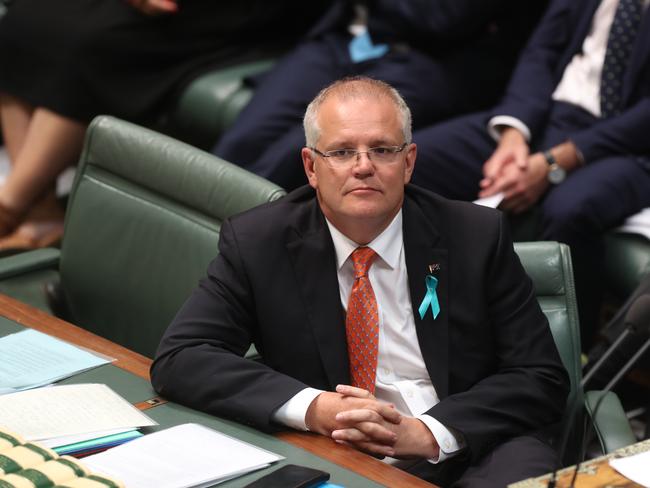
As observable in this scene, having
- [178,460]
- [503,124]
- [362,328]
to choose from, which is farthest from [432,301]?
[503,124]

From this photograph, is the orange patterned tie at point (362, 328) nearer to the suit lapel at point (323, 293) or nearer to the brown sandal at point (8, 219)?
the suit lapel at point (323, 293)

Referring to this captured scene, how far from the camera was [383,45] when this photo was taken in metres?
3.87

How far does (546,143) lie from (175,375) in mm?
1787

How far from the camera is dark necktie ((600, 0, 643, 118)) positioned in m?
3.36

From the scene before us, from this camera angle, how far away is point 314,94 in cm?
379

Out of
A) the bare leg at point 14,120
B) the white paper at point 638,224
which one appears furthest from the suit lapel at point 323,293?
the bare leg at point 14,120

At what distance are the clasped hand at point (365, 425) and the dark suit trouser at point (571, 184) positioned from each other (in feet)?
4.33

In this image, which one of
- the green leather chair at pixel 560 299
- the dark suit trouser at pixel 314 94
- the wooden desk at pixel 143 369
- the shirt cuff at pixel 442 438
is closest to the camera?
the wooden desk at pixel 143 369

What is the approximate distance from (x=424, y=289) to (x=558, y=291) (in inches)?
13.9

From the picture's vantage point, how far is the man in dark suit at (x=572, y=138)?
3.21 metres

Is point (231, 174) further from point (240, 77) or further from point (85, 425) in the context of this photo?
point (240, 77)

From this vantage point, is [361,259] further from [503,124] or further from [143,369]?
[503,124]

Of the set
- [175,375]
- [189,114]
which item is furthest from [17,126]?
[175,375]

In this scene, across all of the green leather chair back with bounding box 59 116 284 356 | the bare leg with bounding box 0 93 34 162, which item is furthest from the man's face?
the bare leg with bounding box 0 93 34 162
